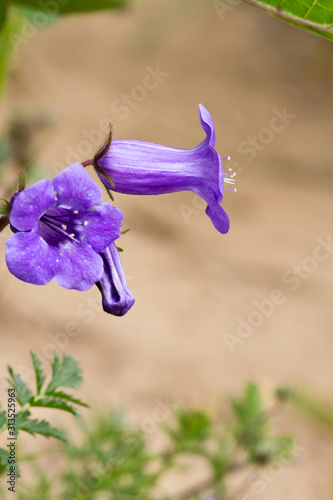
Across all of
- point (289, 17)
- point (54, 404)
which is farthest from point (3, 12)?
point (54, 404)

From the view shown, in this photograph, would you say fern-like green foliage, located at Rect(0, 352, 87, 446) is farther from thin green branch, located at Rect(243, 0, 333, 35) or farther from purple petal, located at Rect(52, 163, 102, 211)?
thin green branch, located at Rect(243, 0, 333, 35)

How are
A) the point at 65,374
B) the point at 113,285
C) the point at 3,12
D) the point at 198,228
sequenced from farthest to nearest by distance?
the point at 198,228 → the point at 3,12 → the point at 65,374 → the point at 113,285

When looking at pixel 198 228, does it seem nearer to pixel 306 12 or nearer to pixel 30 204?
pixel 306 12

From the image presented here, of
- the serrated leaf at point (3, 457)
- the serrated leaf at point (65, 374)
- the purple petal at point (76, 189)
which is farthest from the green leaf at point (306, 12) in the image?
the serrated leaf at point (3, 457)

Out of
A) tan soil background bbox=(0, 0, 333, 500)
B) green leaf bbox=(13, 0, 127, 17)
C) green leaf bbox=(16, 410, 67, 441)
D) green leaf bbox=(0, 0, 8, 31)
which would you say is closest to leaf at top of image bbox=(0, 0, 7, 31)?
green leaf bbox=(0, 0, 8, 31)

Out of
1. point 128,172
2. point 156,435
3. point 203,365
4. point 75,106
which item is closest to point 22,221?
point 128,172

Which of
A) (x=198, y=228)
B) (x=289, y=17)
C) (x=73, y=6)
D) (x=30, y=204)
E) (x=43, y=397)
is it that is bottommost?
(x=198, y=228)
